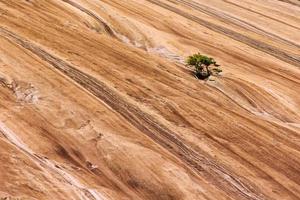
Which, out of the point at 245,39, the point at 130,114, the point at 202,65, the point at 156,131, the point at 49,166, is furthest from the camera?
the point at 245,39

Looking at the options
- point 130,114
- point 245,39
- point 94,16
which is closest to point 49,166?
point 130,114

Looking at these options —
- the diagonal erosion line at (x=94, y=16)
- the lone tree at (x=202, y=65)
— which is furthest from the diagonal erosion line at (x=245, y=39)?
the diagonal erosion line at (x=94, y=16)

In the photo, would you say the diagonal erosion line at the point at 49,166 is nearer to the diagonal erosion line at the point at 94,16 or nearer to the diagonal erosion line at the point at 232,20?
the diagonal erosion line at the point at 94,16

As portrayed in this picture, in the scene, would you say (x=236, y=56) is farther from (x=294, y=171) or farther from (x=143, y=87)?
(x=294, y=171)

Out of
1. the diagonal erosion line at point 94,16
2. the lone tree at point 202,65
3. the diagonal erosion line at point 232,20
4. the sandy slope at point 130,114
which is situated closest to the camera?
the sandy slope at point 130,114

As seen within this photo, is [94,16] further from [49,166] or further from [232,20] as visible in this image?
[49,166]

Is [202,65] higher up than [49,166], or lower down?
higher up

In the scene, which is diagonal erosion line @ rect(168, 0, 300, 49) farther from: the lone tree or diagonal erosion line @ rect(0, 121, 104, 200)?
diagonal erosion line @ rect(0, 121, 104, 200)
